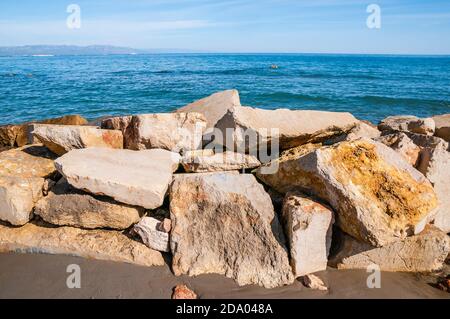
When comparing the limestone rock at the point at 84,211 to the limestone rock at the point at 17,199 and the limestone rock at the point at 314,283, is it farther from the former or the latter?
the limestone rock at the point at 314,283

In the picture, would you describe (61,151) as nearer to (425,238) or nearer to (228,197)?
(228,197)

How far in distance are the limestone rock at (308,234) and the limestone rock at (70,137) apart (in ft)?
10.2

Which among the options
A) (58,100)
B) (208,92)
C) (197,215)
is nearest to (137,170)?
(197,215)

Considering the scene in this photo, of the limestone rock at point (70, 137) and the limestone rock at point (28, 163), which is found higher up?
the limestone rock at point (70, 137)

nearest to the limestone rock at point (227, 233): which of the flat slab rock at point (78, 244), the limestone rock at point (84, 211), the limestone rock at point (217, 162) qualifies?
the limestone rock at point (217, 162)

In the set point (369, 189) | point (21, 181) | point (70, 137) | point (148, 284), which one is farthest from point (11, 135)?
point (369, 189)

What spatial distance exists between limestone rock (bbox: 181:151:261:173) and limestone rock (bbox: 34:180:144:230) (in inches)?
36.5

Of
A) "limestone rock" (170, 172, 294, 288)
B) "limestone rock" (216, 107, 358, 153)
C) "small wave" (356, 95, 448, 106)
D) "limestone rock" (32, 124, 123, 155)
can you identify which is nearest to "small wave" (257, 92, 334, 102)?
"small wave" (356, 95, 448, 106)

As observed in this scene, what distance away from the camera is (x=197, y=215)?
4117 millimetres

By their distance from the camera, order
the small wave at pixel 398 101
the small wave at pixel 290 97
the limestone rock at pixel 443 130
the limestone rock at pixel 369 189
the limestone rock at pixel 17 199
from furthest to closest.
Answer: the small wave at pixel 290 97 < the small wave at pixel 398 101 < the limestone rock at pixel 443 130 < the limestone rock at pixel 17 199 < the limestone rock at pixel 369 189

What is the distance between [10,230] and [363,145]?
483 cm

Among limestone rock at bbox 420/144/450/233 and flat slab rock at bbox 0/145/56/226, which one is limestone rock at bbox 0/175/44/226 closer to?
flat slab rock at bbox 0/145/56/226

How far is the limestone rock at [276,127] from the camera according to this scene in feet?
14.6

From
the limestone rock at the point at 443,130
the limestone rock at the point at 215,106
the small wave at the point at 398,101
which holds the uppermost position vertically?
the small wave at the point at 398,101
